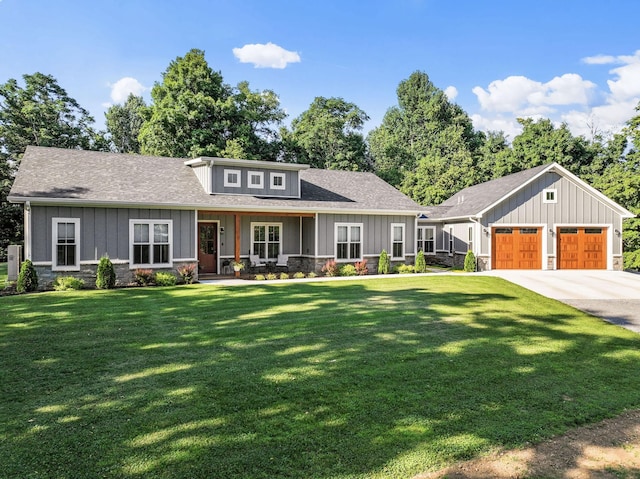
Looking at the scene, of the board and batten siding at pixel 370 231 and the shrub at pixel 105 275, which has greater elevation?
the board and batten siding at pixel 370 231

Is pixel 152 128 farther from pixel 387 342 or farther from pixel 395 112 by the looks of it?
pixel 395 112

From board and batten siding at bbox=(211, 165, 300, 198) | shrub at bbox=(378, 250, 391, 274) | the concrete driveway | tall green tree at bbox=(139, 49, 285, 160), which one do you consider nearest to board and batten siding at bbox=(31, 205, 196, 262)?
board and batten siding at bbox=(211, 165, 300, 198)

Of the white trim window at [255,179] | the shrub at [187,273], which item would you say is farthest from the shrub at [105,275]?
the white trim window at [255,179]

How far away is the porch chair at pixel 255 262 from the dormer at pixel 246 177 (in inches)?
106

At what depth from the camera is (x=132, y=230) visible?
53.0 ft

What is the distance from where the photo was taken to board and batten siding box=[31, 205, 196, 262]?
48.4 feet

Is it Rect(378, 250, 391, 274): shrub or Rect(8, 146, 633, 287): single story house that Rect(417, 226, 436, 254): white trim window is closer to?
Rect(8, 146, 633, 287): single story house

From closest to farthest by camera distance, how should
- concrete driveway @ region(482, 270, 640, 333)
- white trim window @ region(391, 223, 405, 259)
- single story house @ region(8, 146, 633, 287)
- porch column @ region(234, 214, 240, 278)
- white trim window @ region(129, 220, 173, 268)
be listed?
concrete driveway @ region(482, 270, 640, 333), single story house @ region(8, 146, 633, 287), white trim window @ region(129, 220, 173, 268), porch column @ region(234, 214, 240, 278), white trim window @ region(391, 223, 405, 259)

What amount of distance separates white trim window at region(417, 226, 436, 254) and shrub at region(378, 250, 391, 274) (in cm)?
734

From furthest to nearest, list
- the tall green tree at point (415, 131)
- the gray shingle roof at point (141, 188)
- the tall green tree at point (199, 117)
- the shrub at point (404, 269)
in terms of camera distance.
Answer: the tall green tree at point (415, 131)
the tall green tree at point (199, 117)
the shrub at point (404, 269)
the gray shingle roof at point (141, 188)

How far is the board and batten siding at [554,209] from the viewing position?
882 inches

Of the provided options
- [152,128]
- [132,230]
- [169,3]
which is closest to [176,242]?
[132,230]

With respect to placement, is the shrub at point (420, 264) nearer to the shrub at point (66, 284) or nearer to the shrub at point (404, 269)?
Answer: the shrub at point (404, 269)

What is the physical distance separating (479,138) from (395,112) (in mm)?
16018
